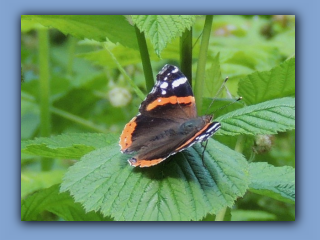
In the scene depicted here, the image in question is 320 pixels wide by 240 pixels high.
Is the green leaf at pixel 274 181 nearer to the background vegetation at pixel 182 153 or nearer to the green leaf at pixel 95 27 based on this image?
the background vegetation at pixel 182 153

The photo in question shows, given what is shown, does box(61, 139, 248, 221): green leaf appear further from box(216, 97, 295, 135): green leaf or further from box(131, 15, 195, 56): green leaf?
box(131, 15, 195, 56): green leaf

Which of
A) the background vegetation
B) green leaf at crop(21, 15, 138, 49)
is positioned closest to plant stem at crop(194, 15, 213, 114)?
the background vegetation

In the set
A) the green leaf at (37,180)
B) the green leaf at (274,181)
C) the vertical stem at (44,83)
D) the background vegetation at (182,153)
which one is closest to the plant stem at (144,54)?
the background vegetation at (182,153)

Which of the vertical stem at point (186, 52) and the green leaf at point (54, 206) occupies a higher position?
the vertical stem at point (186, 52)

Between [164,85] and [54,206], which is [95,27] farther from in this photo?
[54,206]
